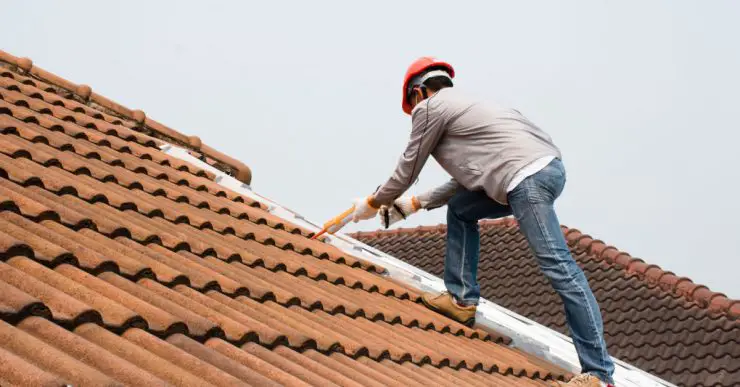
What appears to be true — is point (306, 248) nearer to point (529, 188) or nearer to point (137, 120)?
point (529, 188)

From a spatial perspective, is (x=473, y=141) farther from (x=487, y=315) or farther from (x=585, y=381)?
(x=487, y=315)

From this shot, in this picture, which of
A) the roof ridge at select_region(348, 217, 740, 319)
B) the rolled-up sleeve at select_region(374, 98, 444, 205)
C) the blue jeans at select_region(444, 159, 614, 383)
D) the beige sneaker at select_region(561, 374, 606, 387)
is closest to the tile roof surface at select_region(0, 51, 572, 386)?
the beige sneaker at select_region(561, 374, 606, 387)

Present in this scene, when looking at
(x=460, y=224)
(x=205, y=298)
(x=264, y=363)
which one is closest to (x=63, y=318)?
(x=264, y=363)

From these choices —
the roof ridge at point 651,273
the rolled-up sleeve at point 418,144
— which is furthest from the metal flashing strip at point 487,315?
the roof ridge at point 651,273

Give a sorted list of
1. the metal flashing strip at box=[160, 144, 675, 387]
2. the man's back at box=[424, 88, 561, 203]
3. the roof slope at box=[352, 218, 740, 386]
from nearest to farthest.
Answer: the man's back at box=[424, 88, 561, 203]
the metal flashing strip at box=[160, 144, 675, 387]
the roof slope at box=[352, 218, 740, 386]

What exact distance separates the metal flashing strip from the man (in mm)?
505

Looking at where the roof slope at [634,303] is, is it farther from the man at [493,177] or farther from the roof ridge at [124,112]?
the man at [493,177]

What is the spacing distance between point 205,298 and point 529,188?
1.66 metres

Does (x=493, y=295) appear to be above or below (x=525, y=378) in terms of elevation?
above

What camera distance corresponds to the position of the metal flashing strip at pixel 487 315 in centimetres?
486

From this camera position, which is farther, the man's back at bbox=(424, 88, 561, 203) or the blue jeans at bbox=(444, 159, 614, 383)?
the man's back at bbox=(424, 88, 561, 203)

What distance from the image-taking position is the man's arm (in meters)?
4.74

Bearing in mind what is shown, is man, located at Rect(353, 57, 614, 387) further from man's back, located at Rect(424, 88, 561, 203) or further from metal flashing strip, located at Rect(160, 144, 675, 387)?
metal flashing strip, located at Rect(160, 144, 675, 387)

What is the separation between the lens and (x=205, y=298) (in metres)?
2.89
